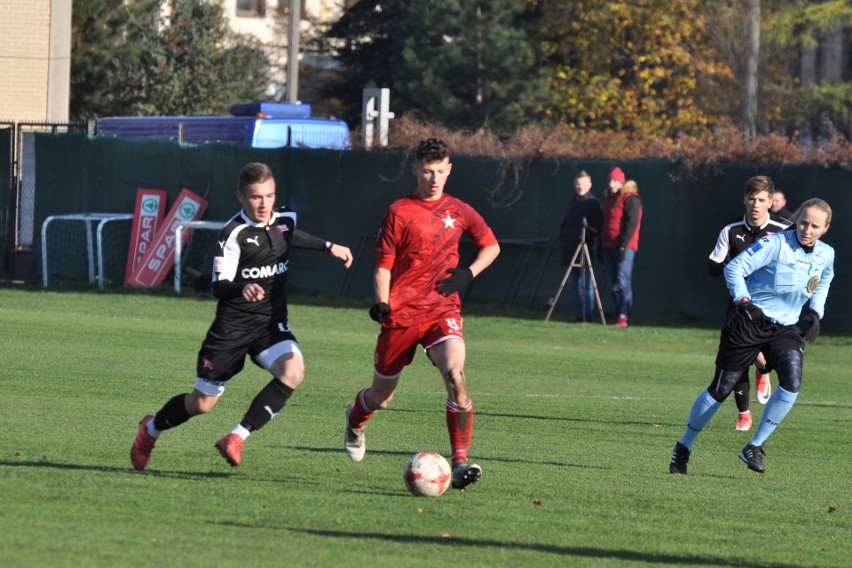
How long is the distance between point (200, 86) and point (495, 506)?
120ft

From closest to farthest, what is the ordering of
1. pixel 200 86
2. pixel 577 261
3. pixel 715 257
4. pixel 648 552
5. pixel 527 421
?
pixel 648 552
pixel 715 257
pixel 527 421
pixel 577 261
pixel 200 86

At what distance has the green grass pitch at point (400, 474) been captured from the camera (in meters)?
6.71

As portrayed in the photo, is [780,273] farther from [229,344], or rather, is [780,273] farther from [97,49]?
[97,49]

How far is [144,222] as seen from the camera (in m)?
24.9

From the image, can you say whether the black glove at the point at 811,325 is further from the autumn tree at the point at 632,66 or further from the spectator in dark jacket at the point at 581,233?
the autumn tree at the point at 632,66

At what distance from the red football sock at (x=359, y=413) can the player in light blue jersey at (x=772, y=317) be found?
2.07 meters

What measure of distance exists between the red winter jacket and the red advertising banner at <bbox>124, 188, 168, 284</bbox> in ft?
26.3

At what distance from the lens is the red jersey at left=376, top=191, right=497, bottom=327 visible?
334 inches

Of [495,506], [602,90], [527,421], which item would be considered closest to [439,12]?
[602,90]

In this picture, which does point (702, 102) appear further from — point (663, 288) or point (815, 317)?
point (815, 317)

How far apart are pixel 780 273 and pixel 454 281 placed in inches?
92.0

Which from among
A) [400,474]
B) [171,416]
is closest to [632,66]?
[400,474]

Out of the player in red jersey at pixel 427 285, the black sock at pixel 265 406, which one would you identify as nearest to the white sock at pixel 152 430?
the black sock at pixel 265 406

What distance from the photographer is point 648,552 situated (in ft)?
22.5
